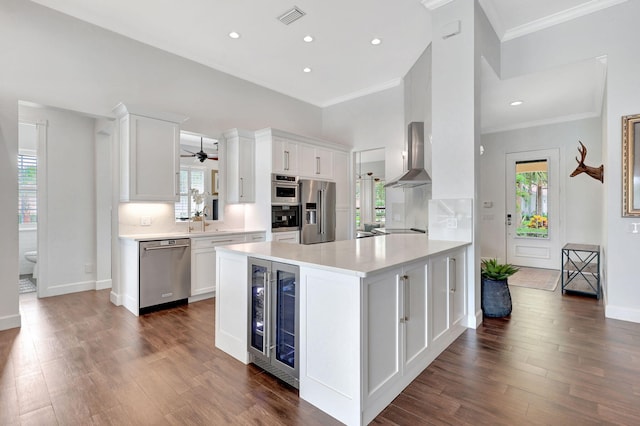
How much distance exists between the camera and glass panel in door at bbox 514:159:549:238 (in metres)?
5.96

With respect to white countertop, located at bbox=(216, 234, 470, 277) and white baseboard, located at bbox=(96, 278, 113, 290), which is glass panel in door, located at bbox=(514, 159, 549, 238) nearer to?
white countertop, located at bbox=(216, 234, 470, 277)

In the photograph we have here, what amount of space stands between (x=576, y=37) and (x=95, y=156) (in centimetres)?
631

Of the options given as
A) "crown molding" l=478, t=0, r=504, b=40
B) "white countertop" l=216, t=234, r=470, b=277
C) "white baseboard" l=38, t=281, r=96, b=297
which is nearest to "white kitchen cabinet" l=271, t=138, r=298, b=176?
"white countertop" l=216, t=234, r=470, b=277

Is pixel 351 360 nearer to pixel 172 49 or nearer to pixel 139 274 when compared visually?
pixel 139 274

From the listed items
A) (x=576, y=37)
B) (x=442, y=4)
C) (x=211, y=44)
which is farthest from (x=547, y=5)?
(x=211, y=44)

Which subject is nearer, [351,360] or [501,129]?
[351,360]

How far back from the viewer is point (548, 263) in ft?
19.4

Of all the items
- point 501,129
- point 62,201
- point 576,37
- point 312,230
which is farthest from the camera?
point 501,129

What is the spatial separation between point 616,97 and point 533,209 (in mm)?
3264

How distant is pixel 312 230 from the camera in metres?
5.37

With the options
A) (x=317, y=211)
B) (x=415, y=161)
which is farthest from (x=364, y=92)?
(x=317, y=211)

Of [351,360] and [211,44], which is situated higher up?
[211,44]

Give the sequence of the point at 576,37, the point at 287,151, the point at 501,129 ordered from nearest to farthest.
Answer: the point at 576,37, the point at 287,151, the point at 501,129

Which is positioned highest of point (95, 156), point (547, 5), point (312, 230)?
point (547, 5)
